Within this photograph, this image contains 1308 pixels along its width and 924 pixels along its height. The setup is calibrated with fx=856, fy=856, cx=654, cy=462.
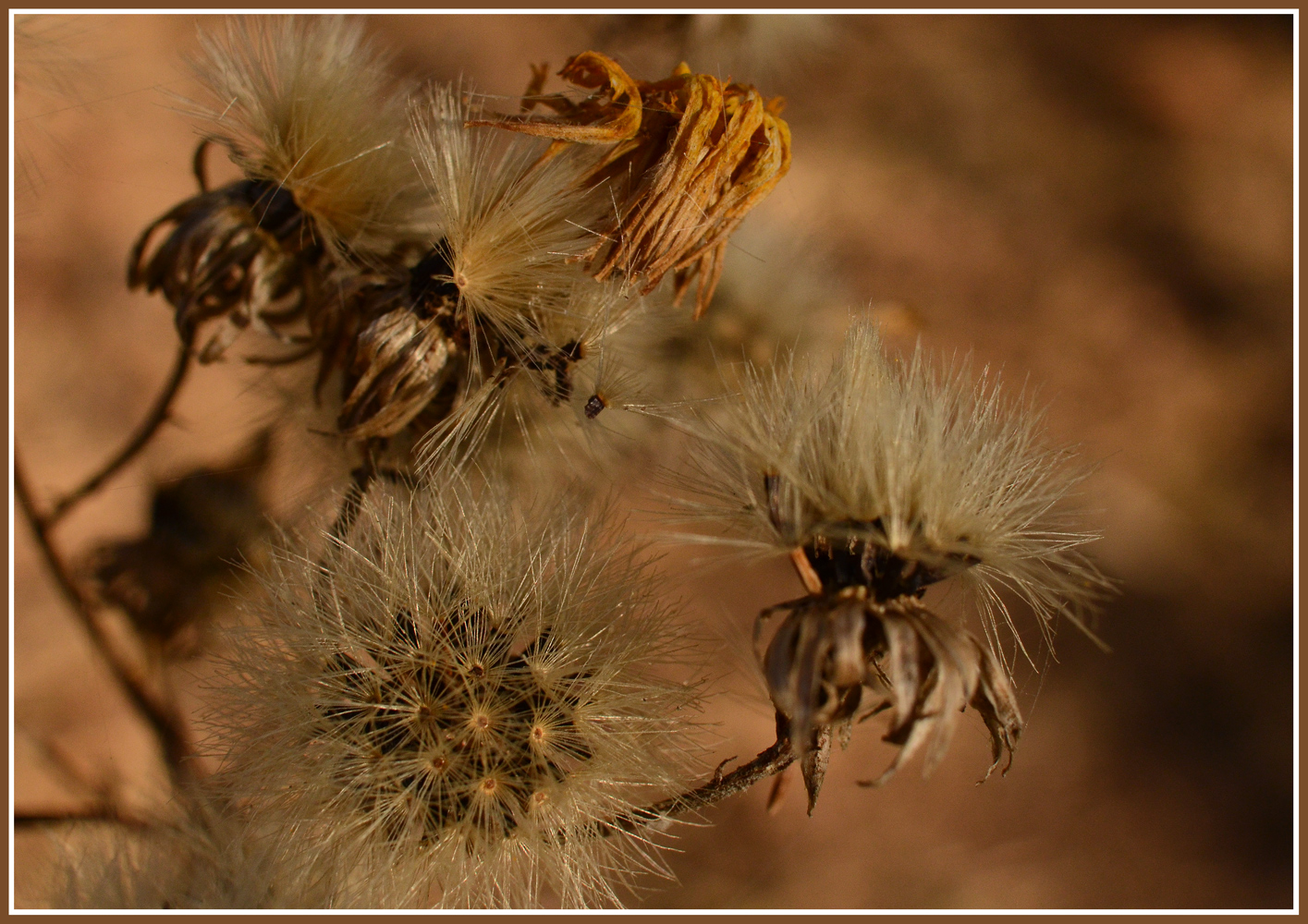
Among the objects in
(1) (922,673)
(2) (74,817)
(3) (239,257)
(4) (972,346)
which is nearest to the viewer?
(1) (922,673)

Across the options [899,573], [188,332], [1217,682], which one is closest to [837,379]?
[899,573]

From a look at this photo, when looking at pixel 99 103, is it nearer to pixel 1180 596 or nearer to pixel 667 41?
pixel 667 41

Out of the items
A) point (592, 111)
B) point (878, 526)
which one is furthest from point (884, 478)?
point (592, 111)

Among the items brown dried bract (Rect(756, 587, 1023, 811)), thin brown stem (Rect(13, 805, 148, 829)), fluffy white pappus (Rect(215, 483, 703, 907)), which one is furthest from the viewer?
thin brown stem (Rect(13, 805, 148, 829))

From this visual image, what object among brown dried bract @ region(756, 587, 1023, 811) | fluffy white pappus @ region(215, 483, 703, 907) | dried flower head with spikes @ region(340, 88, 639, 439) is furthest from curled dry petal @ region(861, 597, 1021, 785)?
dried flower head with spikes @ region(340, 88, 639, 439)

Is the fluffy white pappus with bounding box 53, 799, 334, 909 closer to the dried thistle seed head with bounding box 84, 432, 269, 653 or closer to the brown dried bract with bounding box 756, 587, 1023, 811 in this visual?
the dried thistle seed head with bounding box 84, 432, 269, 653

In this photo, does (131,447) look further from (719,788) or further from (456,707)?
(719,788)

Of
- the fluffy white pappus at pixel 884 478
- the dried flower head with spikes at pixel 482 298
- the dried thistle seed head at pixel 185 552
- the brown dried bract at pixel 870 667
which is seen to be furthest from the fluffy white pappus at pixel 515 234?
the dried thistle seed head at pixel 185 552
